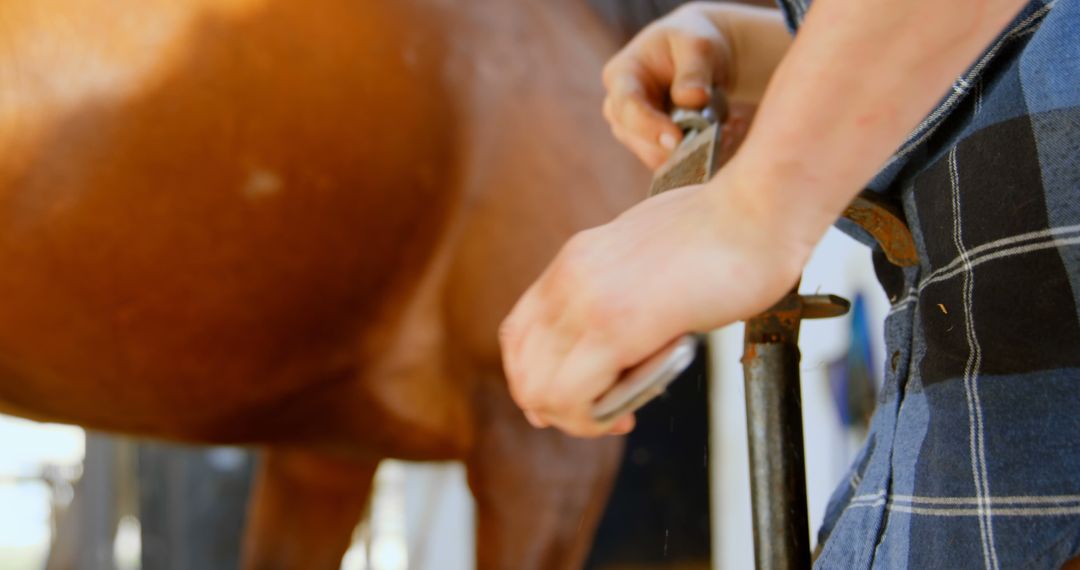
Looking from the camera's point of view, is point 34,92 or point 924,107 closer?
point 924,107

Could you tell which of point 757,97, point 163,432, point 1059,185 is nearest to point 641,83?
point 757,97

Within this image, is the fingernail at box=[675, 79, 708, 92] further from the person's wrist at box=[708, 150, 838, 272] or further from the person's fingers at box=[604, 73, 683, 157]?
the person's wrist at box=[708, 150, 838, 272]

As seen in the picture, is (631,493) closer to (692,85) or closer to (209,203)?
(209,203)

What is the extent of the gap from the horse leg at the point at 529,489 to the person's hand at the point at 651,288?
0.61 metres

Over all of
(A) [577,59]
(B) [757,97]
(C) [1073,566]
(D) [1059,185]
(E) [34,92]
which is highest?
(A) [577,59]

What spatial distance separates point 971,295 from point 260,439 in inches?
29.7

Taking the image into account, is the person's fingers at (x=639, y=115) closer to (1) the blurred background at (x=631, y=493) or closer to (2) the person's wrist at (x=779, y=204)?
(2) the person's wrist at (x=779, y=204)

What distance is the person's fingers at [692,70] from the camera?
1.27 feet

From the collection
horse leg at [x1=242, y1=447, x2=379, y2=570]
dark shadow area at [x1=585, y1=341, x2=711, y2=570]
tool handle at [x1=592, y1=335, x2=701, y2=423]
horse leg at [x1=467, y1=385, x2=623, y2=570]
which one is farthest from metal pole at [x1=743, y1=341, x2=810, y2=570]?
dark shadow area at [x1=585, y1=341, x2=711, y2=570]

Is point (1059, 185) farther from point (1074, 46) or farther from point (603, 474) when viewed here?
point (603, 474)

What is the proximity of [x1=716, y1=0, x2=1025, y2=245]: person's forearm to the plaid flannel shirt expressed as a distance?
2.8 inches

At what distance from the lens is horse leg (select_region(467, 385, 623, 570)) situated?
0.84 m

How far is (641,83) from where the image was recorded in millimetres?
415

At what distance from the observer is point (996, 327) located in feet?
0.91
